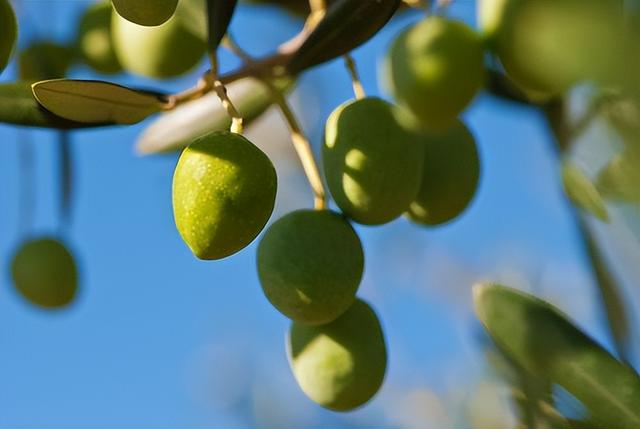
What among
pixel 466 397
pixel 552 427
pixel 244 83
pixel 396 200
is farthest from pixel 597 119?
pixel 466 397

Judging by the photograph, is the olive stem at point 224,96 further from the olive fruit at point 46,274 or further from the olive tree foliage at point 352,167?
the olive fruit at point 46,274

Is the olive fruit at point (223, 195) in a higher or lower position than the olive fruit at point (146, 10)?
lower

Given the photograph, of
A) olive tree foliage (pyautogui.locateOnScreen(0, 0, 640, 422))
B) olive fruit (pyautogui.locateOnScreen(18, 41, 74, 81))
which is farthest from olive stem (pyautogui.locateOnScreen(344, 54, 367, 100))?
olive fruit (pyautogui.locateOnScreen(18, 41, 74, 81))

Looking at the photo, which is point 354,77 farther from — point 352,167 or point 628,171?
point 628,171

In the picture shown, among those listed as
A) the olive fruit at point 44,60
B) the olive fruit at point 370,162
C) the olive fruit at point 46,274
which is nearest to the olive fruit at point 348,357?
the olive fruit at point 370,162

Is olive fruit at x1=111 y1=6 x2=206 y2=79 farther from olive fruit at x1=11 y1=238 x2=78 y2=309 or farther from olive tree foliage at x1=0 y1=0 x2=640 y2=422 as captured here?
olive fruit at x1=11 y1=238 x2=78 y2=309

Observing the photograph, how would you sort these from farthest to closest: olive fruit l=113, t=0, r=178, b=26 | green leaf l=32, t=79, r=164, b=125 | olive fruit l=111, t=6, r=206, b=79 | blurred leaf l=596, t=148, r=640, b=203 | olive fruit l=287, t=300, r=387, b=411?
olive fruit l=111, t=6, r=206, b=79 → olive fruit l=287, t=300, r=387, b=411 → green leaf l=32, t=79, r=164, b=125 → olive fruit l=113, t=0, r=178, b=26 → blurred leaf l=596, t=148, r=640, b=203
